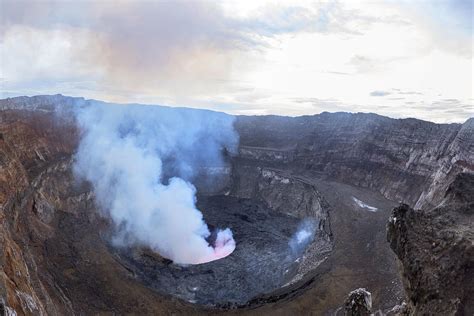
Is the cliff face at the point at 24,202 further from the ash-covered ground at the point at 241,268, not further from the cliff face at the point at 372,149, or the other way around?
the cliff face at the point at 372,149

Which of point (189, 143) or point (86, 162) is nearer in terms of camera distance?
point (86, 162)

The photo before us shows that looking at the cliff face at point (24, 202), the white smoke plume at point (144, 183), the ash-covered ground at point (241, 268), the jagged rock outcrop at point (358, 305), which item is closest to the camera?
the jagged rock outcrop at point (358, 305)

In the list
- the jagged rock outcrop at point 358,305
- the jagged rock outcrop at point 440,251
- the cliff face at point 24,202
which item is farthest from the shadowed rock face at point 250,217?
the jagged rock outcrop at point 358,305

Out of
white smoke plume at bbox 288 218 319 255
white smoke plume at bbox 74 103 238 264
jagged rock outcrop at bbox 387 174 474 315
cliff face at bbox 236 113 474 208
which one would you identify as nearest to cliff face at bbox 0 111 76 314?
white smoke plume at bbox 74 103 238 264

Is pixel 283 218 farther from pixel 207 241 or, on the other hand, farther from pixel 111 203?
pixel 111 203

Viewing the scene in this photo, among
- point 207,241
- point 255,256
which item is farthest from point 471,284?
point 207,241

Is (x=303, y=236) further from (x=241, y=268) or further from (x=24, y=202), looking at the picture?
(x=24, y=202)
